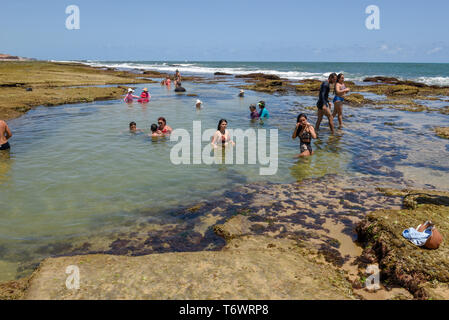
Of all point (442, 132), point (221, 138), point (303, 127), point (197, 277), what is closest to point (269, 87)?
point (442, 132)

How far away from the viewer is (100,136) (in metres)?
12.4

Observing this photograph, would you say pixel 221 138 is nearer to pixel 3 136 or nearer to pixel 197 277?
pixel 3 136

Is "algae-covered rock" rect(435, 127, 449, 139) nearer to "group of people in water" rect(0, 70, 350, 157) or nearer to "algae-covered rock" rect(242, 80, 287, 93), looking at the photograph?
"group of people in water" rect(0, 70, 350, 157)

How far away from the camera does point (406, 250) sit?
4098 millimetres

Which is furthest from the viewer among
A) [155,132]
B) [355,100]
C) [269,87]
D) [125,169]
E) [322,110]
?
[269,87]

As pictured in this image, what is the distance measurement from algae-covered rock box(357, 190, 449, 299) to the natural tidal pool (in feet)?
10.3

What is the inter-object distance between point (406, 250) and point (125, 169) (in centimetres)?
739

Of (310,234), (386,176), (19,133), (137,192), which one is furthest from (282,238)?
(19,133)

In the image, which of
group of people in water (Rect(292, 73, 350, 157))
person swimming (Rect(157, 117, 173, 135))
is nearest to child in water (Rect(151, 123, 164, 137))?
person swimming (Rect(157, 117, 173, 135))

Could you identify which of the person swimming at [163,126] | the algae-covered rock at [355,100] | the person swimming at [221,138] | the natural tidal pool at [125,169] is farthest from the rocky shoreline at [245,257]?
the algae-covered rock at [355,100]

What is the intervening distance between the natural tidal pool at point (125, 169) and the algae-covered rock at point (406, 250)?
313 centimetres

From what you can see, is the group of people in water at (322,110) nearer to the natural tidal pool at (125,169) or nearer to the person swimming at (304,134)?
the person swimming at (304,134)

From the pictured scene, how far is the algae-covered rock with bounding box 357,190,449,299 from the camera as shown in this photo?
3.71 meters

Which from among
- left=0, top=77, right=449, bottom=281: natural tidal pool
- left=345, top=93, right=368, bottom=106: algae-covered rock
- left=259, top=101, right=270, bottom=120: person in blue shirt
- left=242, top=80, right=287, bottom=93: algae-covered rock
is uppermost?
left=242, top=80, right=287, bottom=93: algae-covered rock
